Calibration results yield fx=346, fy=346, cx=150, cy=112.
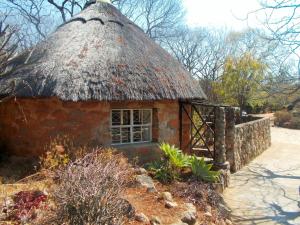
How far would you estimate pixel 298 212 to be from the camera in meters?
8.20

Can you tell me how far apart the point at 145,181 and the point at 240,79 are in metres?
17.6

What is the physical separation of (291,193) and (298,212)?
1593 millimetres

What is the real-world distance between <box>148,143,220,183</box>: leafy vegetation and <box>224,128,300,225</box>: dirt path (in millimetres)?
900

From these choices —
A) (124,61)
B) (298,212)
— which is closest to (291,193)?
(298,212)

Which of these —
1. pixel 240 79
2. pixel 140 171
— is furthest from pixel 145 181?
pixel 240 79

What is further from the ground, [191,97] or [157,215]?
[191,97]

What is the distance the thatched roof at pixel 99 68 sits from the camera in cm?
883

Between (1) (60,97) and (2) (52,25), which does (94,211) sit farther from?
(2) (52,25)

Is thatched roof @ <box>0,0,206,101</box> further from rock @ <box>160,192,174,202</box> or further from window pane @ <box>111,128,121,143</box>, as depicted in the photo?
rock @ <box>160,192,174,202</box>

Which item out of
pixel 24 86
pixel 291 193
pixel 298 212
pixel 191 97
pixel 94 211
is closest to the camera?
pixel 94 211

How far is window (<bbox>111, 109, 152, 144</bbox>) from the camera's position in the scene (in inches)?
398

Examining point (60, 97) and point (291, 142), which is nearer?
point (60, 97)

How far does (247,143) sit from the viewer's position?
13.8 metres

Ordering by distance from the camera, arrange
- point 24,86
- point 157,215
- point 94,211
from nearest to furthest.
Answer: point 94,211 → point 157,215 → point 24,86
